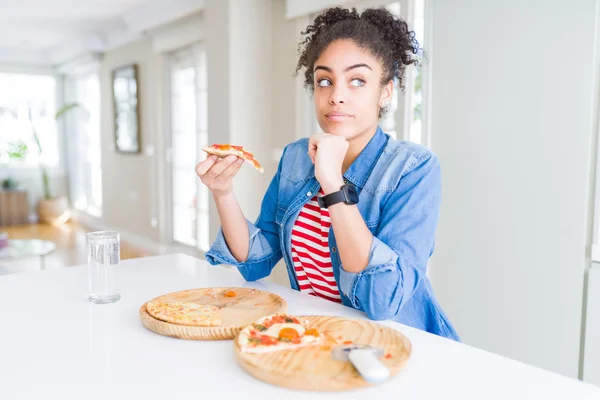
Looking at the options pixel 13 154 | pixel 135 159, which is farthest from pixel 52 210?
pixel 135 159

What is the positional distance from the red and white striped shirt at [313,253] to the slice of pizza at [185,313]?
1.09 feet

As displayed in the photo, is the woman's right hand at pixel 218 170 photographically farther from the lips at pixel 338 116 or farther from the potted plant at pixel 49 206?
the potted plant at pixel 49 206

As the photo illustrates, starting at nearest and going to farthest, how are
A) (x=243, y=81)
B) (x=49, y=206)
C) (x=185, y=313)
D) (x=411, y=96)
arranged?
(x=185, y=313) → (x=411, y=96) → (x=243, y=81) → (x=49, y=206)

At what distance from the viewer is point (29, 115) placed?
25.1 feet

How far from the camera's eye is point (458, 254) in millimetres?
2457

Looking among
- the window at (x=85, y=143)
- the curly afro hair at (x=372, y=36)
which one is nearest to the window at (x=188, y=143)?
the window at (x=85, y=143)

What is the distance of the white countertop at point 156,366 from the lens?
2.35ft

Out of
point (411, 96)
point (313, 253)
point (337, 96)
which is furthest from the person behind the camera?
point (411, 96)

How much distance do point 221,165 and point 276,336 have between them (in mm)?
478

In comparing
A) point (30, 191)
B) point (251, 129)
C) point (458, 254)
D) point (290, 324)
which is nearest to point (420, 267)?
point (290, 324)

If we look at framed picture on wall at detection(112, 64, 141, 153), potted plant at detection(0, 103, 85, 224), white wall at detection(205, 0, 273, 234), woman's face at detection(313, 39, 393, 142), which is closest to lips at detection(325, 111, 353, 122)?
woman's face at detection(313, 39, 393, 142)

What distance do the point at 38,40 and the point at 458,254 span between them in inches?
248

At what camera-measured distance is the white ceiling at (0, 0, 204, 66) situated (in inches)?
190

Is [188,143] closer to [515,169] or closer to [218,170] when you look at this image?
[515,169]
